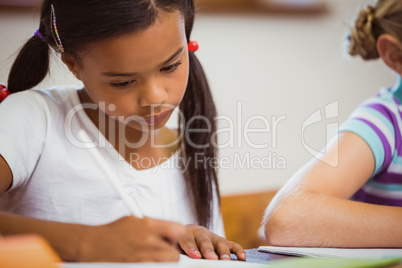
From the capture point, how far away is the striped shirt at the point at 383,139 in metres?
0.75

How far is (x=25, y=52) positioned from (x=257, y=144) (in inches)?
29.8

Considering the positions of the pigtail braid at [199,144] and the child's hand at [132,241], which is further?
the pigtail braid at [199,144]

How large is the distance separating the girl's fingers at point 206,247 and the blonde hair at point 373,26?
52 cm

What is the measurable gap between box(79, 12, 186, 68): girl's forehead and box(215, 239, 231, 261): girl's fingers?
23cm

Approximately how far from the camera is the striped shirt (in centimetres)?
75

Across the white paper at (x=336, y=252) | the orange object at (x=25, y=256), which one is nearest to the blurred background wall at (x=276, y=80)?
the white paper at (x=336, y=252)

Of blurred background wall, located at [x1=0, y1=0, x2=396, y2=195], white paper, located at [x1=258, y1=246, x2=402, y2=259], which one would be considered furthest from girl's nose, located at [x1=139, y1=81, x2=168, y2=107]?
blurred background wall, located at [x1=0, y1=0, x2=396, y2=195]

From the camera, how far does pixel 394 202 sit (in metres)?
0.79

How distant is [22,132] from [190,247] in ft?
0.92

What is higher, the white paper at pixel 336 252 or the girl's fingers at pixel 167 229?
the girl's fingers at pixel 167 229

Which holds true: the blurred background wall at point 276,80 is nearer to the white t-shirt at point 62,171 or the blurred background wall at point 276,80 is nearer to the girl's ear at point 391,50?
the girl's ear at point 391,50

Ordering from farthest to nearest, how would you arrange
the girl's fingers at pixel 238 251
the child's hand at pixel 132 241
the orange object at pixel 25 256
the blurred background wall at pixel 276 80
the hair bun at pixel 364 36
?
the blurred background wall at pixel 276 80 → the hair bun at pixel 364 36 → the girl's fingers at pixel 238 251 → the child's hand at pixel 132 241 → the orange object at pixel 25 256

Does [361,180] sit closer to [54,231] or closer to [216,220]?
[216,220]

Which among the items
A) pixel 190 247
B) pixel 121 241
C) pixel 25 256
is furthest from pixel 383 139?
pixel 25 256
